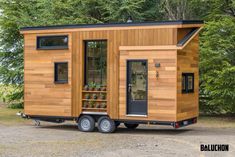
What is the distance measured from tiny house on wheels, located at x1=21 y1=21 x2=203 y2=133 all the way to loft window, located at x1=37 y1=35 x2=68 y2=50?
3cm

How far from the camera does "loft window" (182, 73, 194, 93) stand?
52.2 ft

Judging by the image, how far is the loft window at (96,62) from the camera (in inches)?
663

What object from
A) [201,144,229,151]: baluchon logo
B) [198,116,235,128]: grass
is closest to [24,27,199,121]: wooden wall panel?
[201,144,229,151]: baluchon logo

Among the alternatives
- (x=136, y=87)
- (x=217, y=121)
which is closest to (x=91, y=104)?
(x=136, y=87)

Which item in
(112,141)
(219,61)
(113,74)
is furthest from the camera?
(219,61)

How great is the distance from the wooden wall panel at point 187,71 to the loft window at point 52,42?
410cm

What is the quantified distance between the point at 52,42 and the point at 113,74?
2.70 m

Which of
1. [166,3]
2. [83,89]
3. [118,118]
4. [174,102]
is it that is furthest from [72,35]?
[166,3]

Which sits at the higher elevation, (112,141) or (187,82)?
(187,82)

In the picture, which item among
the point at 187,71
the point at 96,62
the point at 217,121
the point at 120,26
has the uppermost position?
the point at 120,26

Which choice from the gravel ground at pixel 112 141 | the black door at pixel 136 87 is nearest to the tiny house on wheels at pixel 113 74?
the black door at pixel 136 87

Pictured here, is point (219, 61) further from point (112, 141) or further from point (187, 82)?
point (112, 141)

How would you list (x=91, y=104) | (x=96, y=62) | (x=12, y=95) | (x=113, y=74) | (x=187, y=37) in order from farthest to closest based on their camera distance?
1. (x=12, y=95)
2. (x=96, y=62)
3. (x=91, y=104)
4. (x=113, y=74)
5. (x=187, y=37)

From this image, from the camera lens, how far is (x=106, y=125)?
16.3 metres
